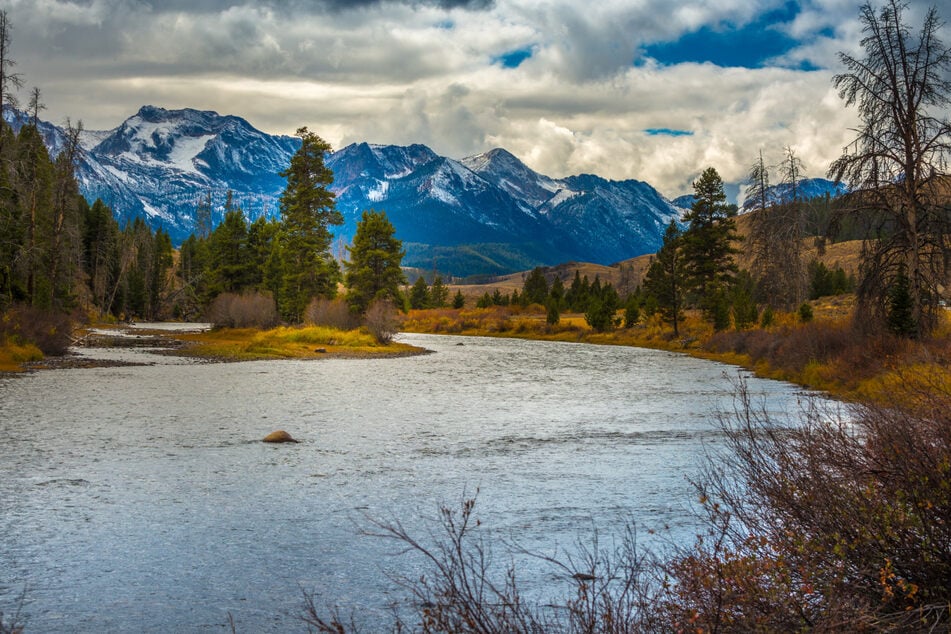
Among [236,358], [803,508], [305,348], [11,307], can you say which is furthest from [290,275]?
[803,508]

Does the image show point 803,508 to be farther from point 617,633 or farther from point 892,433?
point 617,633

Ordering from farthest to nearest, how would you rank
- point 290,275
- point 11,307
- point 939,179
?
point 290,275 < point 11,307 < point 939,179

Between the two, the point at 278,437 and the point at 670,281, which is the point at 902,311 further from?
the point at 670,281

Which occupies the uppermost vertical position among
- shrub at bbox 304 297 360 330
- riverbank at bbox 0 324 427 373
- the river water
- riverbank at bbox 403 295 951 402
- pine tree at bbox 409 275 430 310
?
pine tree at bbox 409 275 430 310

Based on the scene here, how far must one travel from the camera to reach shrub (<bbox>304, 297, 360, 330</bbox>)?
2213 inches

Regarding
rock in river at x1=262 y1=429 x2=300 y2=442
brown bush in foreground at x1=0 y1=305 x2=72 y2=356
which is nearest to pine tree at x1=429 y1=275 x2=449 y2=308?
brown bush in foreground at x1=0 y1=305 x2=72 y2=356

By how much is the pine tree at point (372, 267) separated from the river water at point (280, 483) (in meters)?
33.7

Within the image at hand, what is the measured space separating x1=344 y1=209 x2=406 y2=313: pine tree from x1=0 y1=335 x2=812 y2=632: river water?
33.7 metres

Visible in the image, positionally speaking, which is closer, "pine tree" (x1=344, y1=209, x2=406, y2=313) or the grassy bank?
the grassy bank

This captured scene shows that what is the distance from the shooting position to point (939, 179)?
23.1m

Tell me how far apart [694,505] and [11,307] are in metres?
38.2

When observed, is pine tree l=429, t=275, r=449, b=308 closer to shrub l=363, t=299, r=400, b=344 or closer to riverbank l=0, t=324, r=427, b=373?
riverbank l=0, t=324, r=427, b=373

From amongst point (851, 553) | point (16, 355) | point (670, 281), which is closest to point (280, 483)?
point (851, 553)

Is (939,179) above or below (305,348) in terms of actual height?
above
